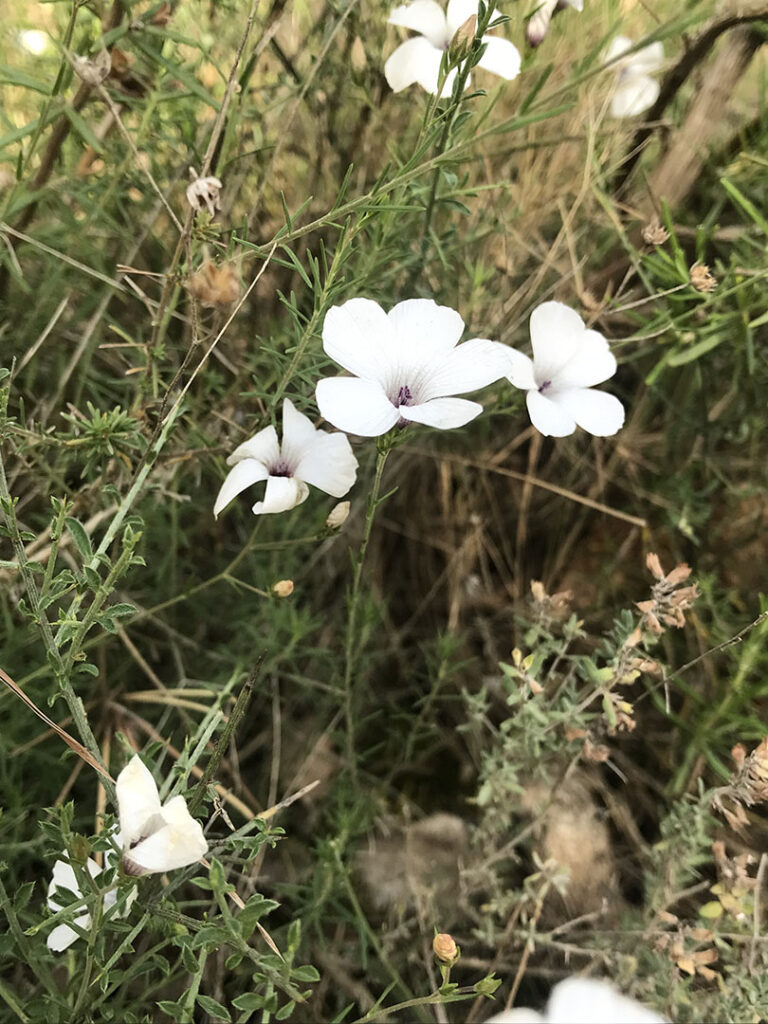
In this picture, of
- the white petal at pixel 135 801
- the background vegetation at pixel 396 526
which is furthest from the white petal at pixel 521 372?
the white petal at pixel 135 801

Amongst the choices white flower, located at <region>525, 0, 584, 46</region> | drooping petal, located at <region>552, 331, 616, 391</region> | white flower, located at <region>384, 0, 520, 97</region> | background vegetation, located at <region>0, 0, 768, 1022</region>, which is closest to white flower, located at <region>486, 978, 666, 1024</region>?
background vegetation, located at <region>0, 0, 768, 1022</region>

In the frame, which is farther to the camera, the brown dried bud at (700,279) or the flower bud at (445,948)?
the brown dried bud at (700,279)

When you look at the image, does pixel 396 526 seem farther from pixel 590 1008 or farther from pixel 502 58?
pixel 590 1008

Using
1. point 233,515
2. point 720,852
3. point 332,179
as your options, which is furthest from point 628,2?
point 720,852

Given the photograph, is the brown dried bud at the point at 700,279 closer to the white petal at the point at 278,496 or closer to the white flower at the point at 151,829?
the white petal at the point at 278,496

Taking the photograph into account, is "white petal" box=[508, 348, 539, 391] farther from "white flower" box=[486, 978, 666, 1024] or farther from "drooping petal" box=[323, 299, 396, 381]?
"white flower" box=[486, 978, 666, 1024]
